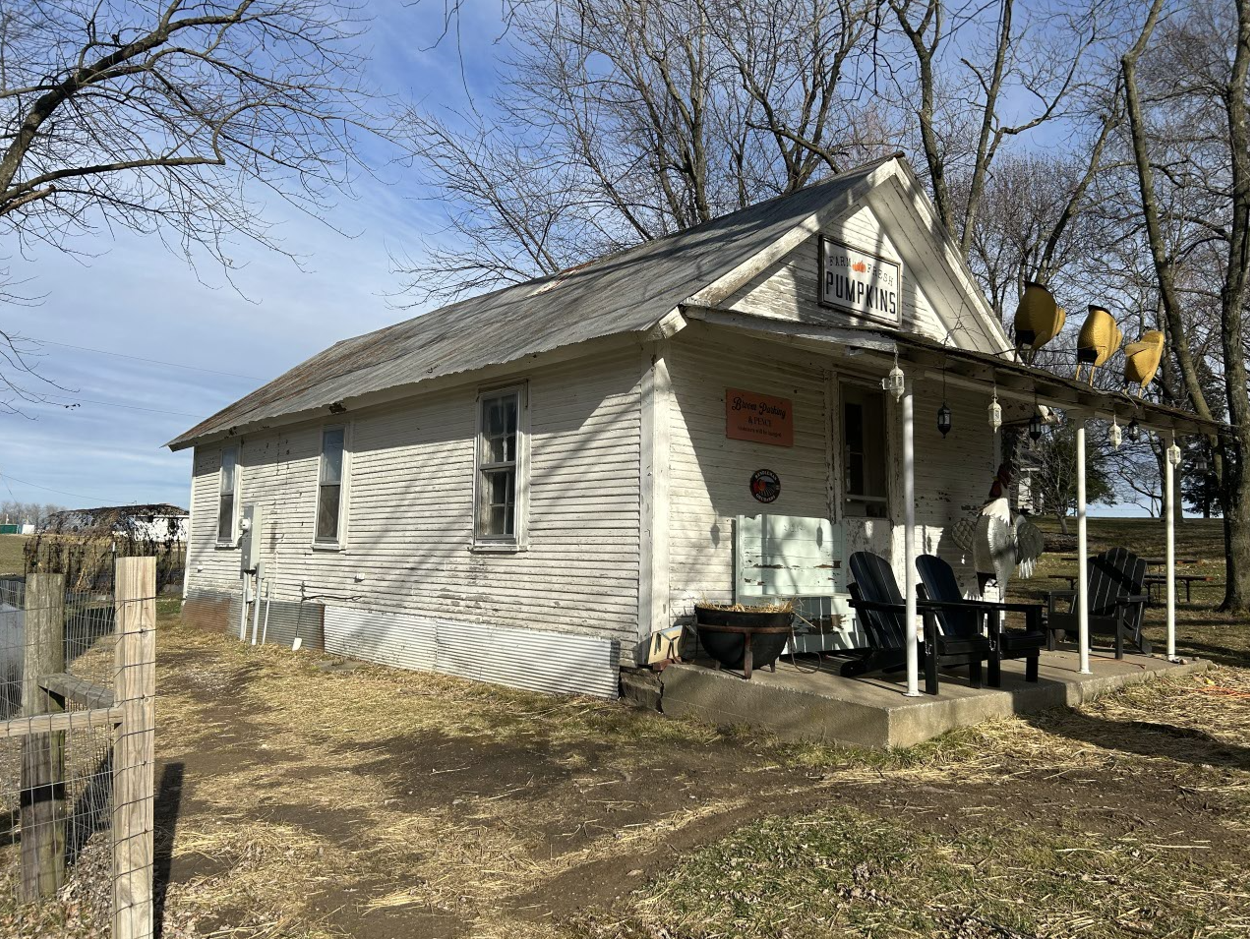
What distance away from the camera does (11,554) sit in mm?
34062

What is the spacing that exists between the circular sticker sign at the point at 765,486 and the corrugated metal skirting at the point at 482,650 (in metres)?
2.00

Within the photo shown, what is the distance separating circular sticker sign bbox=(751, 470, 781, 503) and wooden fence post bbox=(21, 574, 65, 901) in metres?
5.84

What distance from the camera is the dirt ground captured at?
143 inches

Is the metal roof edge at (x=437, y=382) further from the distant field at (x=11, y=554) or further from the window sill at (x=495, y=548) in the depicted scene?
the distant field at (x=11, y=554)

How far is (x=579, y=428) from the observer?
847cm

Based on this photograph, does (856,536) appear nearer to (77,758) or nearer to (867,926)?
(867,926)

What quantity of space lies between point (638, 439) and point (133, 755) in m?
5.09

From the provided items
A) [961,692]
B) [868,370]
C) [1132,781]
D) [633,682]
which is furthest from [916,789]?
[868,370]

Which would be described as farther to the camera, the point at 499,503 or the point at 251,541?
the point at 251,541

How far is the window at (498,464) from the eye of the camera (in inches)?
Result: 364

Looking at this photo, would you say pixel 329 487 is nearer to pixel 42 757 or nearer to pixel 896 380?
pixel 896 380

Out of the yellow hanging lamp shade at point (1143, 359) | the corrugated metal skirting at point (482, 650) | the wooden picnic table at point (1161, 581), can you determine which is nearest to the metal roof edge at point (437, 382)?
the corrugated metal skirting at point (482, 650)

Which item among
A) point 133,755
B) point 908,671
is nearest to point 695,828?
point 908,671

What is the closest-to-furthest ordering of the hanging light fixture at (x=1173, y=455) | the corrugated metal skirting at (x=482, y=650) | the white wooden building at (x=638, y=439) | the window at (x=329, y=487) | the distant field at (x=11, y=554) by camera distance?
the white wooden building at (x=638, y=439)
the corrugated metal skirting at (x=482, y=650)
the hanging light fixture at (x=1173, y=455)
the window at (x=329, y=487)
the distant field at (x=11, y=554)
